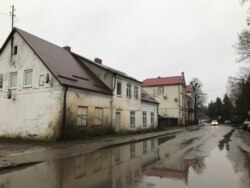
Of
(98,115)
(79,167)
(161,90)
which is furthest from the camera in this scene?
(161,90)

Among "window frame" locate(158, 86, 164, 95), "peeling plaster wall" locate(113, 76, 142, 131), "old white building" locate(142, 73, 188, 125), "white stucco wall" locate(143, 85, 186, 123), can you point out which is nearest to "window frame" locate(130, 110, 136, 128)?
"peeling plaster wall" locate(113, 76, 142, 131)

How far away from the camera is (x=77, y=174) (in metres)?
8.56

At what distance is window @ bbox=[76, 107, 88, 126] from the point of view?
20734 millimetres

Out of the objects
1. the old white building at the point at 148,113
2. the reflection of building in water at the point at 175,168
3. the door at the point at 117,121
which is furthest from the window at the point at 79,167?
the old white building at the point at 148,113

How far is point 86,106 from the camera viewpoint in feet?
70.6

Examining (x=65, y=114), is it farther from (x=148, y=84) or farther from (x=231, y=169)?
(x=148, y=84)

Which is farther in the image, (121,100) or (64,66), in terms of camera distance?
(121,100)

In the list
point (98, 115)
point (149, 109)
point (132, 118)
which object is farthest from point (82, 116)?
point (149, 109)

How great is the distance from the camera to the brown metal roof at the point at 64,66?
20.7 metres

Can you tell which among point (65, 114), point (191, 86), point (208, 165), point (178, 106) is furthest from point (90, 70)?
point (191, 86)

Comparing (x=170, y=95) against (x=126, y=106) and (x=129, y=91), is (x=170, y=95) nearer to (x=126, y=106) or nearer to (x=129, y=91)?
(x=129, y=91)

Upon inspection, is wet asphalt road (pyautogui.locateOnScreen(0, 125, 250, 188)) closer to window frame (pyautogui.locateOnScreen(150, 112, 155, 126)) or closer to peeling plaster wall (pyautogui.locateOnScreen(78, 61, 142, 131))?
peeling plaster wall (pyautogui.locateOnScreen(78, 61, 142, 131))

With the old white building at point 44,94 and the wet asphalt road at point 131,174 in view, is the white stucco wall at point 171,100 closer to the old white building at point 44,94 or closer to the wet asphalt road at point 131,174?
the old white building at point 44,94

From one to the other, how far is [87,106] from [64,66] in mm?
4413
